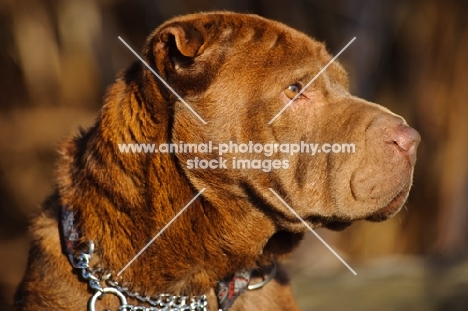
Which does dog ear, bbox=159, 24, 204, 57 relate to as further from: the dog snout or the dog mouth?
the dog mouth

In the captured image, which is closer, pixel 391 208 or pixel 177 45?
pixel 177 45

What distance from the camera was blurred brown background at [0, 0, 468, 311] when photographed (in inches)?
334

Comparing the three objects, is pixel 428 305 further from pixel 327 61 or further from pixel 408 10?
pixel 408 10

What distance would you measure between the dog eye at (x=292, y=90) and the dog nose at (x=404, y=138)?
1.38 feet

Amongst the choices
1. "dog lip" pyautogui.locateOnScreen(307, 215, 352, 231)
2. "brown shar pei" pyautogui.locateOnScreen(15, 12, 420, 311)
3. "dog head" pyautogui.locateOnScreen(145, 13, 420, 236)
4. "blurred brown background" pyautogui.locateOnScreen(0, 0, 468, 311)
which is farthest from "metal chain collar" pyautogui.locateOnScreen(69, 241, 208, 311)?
"blurred brown background" pyautogui.locateOnScreen(0, 0, 468, 311)

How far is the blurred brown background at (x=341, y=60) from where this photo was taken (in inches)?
334

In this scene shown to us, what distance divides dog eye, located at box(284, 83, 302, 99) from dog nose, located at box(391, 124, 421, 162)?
42cm

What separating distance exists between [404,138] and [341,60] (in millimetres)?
4735

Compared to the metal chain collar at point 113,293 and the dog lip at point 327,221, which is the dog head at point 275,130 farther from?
the metal chain collar at point 113,293

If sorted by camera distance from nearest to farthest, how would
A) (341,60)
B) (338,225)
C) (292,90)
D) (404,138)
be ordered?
(404,138) → (292,90) → (338,225) → (341,60)

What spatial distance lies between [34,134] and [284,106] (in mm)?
5607

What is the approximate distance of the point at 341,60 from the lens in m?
8.25

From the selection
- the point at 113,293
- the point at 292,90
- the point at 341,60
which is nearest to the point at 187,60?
the point at 292,90

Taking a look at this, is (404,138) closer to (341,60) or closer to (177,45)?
(177,45)
